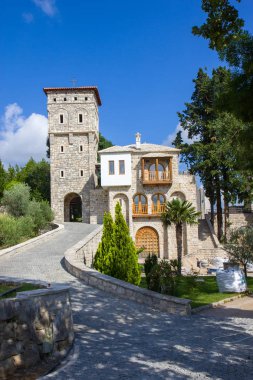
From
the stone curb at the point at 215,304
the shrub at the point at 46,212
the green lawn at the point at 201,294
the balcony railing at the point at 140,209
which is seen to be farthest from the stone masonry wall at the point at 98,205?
the stone curb at the point at 215,304

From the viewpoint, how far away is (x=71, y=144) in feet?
136

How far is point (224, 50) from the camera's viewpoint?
569 cm

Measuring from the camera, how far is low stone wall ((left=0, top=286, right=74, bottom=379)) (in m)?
6.29

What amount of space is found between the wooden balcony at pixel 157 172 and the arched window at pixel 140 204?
1413mm

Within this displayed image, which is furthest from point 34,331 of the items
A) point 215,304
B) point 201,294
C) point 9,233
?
point 9,233

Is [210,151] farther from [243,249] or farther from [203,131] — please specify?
[243,249]

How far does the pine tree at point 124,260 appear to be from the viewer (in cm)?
1527

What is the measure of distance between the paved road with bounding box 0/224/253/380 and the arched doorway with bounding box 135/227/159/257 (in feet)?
76.5

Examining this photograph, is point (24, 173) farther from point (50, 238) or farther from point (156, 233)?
point (50, 238)

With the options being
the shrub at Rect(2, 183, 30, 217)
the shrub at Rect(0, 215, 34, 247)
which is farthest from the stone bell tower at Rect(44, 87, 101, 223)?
the shrub at Rect(0, 215, 34, 247)

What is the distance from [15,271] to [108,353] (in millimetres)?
8075

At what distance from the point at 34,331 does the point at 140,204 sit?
28712 millimetres

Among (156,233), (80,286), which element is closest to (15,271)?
(80,286)

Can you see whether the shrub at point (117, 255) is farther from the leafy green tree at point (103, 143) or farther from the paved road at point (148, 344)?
the leafy green tree at point (103, 143)
